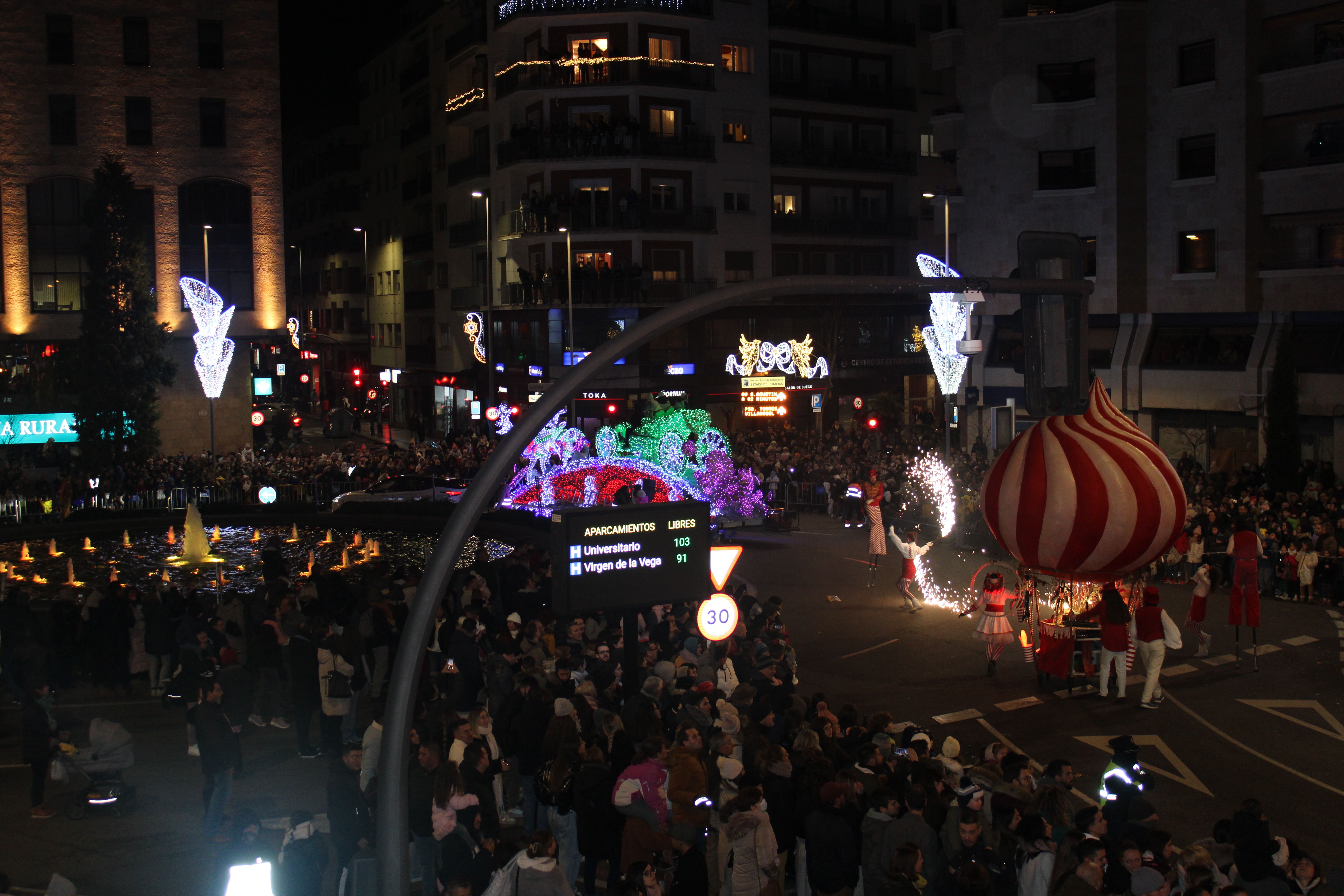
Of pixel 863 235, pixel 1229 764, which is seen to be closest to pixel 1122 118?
pixel 863 235

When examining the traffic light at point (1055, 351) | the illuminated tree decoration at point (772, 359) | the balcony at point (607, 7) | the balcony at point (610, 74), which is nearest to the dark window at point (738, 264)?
the illuminated tree decoration at point (772, 359)

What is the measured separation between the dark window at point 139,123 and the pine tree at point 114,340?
818cm

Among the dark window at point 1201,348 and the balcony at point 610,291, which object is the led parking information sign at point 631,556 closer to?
the dark window at point 1201,348

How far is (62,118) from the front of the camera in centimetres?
4828

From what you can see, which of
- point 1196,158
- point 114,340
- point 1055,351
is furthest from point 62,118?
point 1055,351

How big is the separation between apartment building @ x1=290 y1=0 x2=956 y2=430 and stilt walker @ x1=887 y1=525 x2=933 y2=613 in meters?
22.3

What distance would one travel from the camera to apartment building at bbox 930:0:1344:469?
35906mm

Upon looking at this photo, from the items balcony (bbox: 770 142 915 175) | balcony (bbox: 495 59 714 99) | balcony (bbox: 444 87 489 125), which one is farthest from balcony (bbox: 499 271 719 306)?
balcony (bbox: 444 87 489 125)

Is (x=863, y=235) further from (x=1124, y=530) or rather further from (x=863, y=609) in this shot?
(x=1124, y=530)

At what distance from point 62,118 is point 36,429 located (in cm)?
1232

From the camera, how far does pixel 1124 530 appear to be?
13891 millimetres

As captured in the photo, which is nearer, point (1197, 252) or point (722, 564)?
point (722, 564)

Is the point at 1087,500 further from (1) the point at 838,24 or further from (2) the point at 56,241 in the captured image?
(1) the point at 838,24

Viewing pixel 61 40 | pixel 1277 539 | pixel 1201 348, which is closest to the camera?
pixel 1277 539
